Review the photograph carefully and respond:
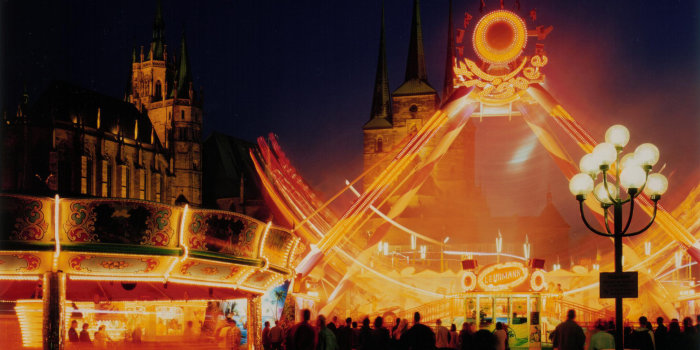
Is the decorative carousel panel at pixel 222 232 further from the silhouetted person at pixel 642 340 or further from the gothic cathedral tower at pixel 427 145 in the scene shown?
the gothic cathedral tower at pixel 427 145

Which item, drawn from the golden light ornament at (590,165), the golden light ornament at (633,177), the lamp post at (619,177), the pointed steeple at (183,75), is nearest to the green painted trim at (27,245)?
the lamp post at (619,177)

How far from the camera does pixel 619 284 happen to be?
8.98m

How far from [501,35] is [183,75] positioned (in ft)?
185

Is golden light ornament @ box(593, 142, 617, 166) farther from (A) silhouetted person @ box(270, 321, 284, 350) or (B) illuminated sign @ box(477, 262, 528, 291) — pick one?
(B) illuminated sign @ box(477, 262, 528, 291)

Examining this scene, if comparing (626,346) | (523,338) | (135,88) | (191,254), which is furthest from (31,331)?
(135,88)

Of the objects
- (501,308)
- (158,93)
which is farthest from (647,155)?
(158,93)

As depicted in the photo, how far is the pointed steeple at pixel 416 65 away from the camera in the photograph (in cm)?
6562

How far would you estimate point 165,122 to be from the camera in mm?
74062

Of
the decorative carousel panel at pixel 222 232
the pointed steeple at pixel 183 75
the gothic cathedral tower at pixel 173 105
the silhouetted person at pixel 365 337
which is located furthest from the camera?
the pointed steeple at pixel 183 75

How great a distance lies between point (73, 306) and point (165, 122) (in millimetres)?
59401

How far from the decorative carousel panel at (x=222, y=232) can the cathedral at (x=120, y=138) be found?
3534 centimetres

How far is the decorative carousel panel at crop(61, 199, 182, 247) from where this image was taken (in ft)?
29.4

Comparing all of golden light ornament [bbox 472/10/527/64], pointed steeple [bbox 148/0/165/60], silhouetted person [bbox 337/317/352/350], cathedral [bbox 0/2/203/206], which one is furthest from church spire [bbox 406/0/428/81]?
silhouetted person [bbox 337/317/352/350]

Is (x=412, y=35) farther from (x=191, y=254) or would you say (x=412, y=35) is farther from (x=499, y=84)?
(x=191, y=254)
